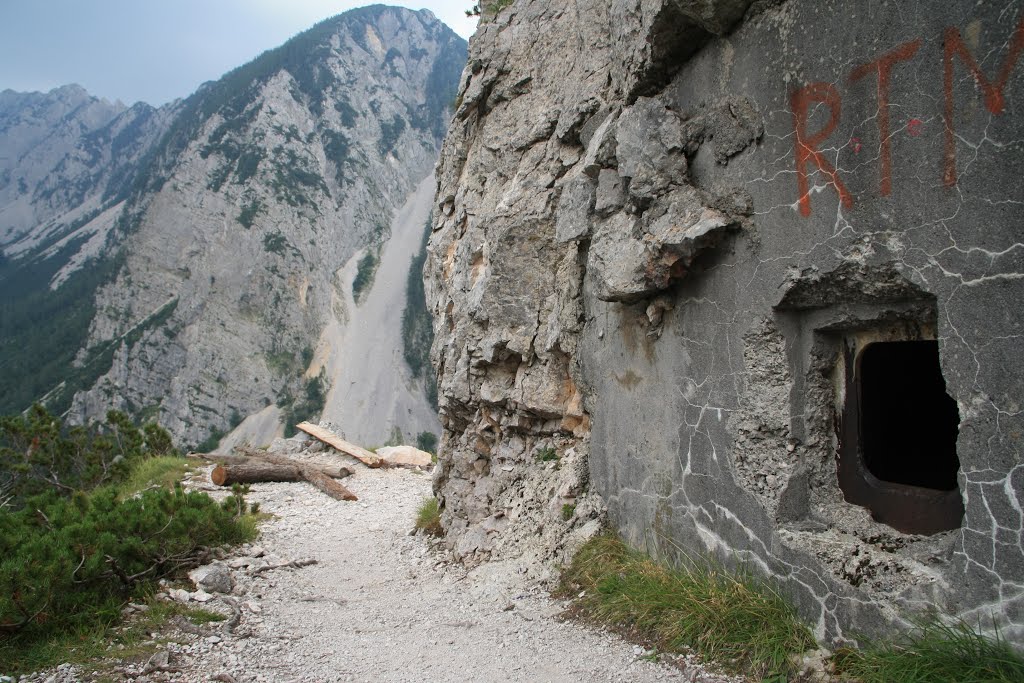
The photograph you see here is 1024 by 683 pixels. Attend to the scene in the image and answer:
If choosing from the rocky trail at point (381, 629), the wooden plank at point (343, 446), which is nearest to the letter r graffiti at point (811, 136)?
the rocky trail at point (381, 629)

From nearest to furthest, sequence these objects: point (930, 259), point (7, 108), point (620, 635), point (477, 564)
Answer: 1. point (930, 259)
2. point (620, 635)
3. point (477, 564)
4. point (7, 108)

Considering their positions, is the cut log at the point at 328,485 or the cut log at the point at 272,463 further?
the cut log at the point at 272,463

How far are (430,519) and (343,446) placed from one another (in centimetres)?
750

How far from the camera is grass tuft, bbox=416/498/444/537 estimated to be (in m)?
7.55

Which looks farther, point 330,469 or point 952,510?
point 330,469

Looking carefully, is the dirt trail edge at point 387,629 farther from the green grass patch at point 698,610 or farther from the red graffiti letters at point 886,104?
the red graffiti letters at point 886,104

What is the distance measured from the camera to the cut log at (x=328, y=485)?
1081 centimetres

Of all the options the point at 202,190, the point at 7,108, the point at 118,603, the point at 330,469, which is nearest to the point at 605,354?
the point at 118,603

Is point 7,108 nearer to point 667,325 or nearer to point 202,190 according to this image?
point 202,190

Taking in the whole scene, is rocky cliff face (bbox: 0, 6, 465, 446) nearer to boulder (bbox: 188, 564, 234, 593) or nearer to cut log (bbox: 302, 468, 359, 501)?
cut log (bbox: 302, 468, 359, 501)

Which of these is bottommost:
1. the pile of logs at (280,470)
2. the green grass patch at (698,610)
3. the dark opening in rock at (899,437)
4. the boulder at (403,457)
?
the boulder at (403,457)

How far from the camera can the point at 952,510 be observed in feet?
11.0

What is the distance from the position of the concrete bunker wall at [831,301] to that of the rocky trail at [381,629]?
3.27ft

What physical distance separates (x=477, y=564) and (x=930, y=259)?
4606 mm
